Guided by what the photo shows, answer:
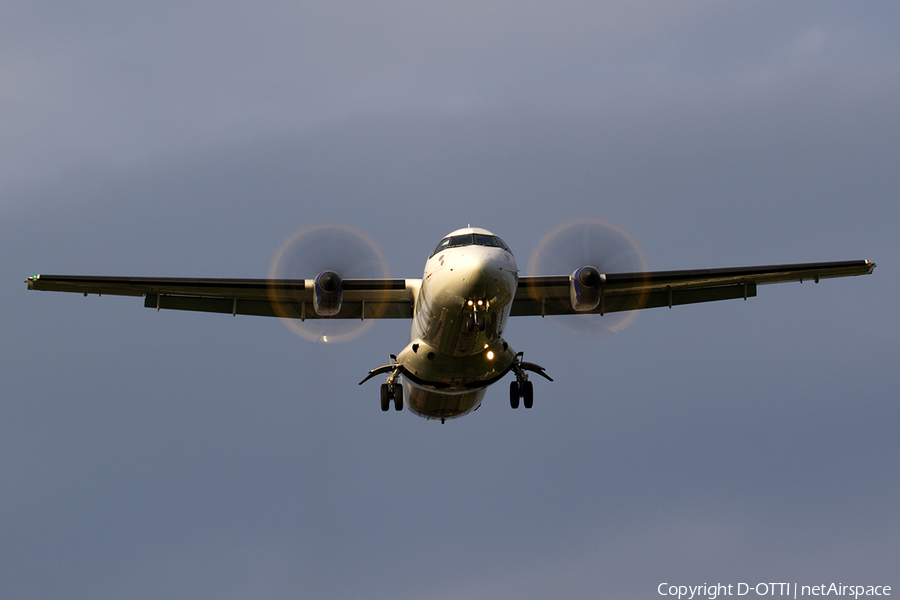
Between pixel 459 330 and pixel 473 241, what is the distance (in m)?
1.89

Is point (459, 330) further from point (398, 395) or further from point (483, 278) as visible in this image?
point (398, 395)

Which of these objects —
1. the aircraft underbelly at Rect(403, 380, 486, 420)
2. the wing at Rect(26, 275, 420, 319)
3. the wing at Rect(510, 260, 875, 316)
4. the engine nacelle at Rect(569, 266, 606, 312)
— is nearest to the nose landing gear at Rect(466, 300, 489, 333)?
the engine nacelle at Rect(569, 266, 606, 312)

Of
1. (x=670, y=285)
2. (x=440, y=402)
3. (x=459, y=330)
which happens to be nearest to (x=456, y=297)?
(x=459, y=330)

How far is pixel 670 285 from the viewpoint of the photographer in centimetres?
2175

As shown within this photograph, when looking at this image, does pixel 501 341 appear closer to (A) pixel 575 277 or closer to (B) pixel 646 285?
(A) pixel 575 277

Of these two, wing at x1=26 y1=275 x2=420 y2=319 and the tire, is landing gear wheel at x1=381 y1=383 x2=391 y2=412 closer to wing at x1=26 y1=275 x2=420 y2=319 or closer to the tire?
the tire

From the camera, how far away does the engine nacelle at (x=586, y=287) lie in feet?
60.4

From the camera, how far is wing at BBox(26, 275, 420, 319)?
19516mm

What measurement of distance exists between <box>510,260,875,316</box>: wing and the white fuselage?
307 centimetres

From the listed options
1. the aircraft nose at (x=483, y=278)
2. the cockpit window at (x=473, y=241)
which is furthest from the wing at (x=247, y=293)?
the aircraft nose at (x=483, y=278)

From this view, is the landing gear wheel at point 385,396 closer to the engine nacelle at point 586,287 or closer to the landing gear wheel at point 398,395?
the landing gear wheel at point 398,395

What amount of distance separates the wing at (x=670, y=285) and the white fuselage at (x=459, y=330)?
10.1ft

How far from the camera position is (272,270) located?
65.5 feet

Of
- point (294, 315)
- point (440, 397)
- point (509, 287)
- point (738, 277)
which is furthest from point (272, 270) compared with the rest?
point (738, 277)
